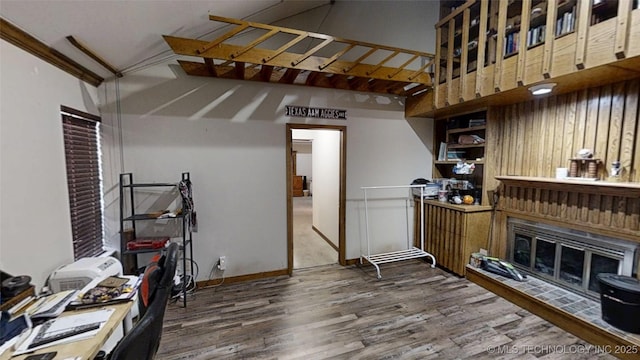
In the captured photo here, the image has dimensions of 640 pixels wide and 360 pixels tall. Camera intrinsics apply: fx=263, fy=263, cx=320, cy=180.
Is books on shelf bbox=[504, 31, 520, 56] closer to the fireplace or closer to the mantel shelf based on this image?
the mantel shelf

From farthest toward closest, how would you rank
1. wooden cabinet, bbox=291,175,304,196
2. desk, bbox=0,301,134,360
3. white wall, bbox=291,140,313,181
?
white wall, bbox=291,140,313,181
wooden cabinet, bbox=291,175,304,196
desk, bbox=0,301,134,360

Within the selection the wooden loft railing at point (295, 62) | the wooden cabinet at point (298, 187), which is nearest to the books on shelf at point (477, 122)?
the wooden loft railing at point (295, 62)

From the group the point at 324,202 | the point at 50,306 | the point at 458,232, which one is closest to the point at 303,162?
the point at 324,202

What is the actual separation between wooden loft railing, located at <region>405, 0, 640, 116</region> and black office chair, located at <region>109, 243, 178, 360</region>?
119 inches

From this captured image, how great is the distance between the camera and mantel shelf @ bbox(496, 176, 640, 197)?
211 cm

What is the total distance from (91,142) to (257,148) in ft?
5.44

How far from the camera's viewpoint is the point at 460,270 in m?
3.37

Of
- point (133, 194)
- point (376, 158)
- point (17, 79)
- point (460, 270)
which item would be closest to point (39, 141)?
→ point (17, 79)

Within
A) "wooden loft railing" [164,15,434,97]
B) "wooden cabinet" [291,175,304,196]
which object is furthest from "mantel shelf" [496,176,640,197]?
"wooden cabinet" [291,175,304,196]

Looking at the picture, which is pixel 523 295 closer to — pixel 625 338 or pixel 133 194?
pixel 625 338

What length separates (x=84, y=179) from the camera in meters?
2.53

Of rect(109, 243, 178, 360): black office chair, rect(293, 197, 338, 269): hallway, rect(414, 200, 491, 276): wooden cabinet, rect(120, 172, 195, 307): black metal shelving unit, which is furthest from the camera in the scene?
rect(293, 197, 338, 269): hallway

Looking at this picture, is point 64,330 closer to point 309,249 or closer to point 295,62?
point 295,62

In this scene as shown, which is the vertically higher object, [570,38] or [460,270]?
[570,38]
